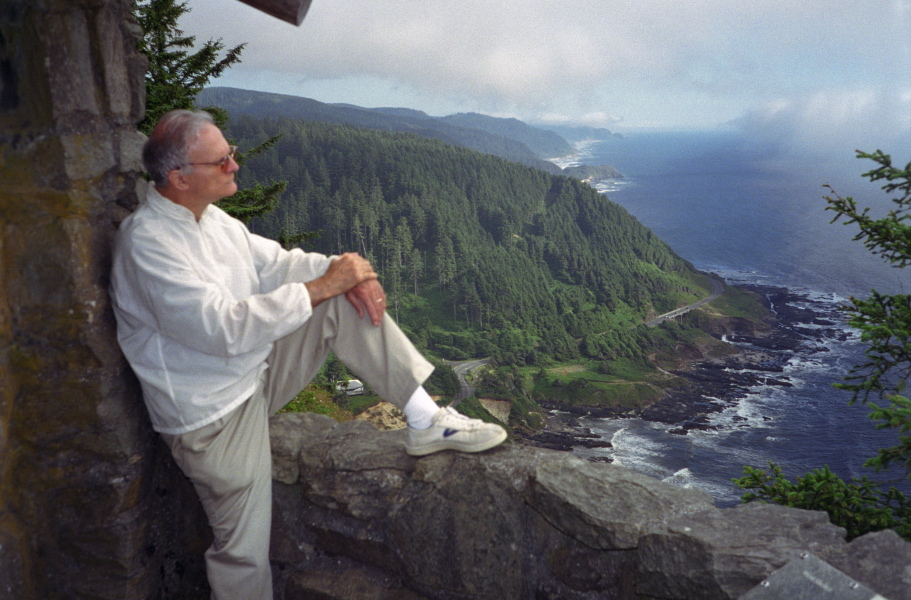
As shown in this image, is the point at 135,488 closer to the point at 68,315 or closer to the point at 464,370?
the point at 68,315

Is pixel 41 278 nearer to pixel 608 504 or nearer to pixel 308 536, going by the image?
pixel 308 536

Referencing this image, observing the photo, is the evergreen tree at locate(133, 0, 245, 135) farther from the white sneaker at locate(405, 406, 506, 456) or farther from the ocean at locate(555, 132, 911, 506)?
the ocean at locate(555, 132, 911, 506)

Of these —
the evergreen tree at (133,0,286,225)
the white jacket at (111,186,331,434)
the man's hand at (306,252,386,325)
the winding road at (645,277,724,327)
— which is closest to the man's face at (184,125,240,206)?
the white jacket at (111,186,331,434)

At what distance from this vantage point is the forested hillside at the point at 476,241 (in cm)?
10962

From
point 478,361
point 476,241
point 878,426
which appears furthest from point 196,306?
point 476,241

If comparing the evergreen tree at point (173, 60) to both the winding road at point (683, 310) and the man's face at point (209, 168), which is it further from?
the winding road at point (683, 310)

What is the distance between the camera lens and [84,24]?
2953 millimetres

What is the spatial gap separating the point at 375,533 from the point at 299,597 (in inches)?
22.4

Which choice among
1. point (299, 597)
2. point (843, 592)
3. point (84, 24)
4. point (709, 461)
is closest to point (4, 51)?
point (84, 24)

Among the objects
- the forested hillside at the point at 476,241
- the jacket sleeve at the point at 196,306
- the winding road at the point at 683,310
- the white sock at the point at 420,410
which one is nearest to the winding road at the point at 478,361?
the winding road at the point at 683,310

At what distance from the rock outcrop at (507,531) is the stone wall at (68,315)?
2.73 ft

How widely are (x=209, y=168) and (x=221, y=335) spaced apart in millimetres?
786

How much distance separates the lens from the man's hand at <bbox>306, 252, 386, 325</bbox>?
3166 millimetres

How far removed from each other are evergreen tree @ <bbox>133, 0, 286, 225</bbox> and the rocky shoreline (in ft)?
189
